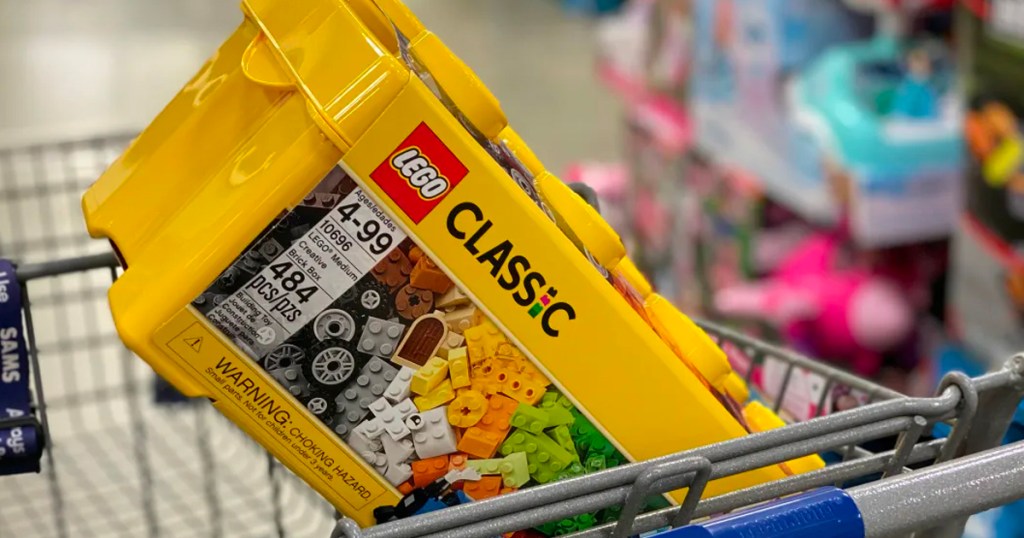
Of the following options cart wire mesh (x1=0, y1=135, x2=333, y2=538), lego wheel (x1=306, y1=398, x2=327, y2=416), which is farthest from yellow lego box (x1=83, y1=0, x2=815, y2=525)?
cart wire mesh (x1=0, y1=135, x2=333, y2=538)

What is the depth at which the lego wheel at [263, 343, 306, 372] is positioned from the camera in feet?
2.12

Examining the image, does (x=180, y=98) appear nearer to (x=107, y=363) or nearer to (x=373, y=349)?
(x=373, y=349)

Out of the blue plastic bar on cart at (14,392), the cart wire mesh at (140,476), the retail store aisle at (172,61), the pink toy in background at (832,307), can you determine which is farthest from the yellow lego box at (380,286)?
the retail store aisle at (172,61)

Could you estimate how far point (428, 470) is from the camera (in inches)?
27.1

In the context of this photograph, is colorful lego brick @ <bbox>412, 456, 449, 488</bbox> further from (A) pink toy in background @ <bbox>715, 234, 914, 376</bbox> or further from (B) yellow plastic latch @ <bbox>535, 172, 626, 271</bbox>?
(A) pink toy in background @ <bbox>715, 234, 914, 376</bbox>

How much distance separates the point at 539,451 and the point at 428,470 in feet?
0.22

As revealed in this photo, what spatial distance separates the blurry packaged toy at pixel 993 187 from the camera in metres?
1.56

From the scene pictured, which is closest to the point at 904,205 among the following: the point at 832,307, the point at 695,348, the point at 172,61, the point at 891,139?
the point at 891,139

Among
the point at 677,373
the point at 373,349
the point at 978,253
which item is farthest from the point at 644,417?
the point at 978,253

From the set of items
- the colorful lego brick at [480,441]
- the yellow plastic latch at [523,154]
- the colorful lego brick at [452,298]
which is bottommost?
the colorful lego brick at [480,441]

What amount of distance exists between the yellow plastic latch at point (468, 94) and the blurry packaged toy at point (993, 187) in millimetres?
1100

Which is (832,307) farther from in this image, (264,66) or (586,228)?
(264,66)

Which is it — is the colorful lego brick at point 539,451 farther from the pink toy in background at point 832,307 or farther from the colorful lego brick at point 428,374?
the pink toy in background at point 832,307

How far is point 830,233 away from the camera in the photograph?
229cm
